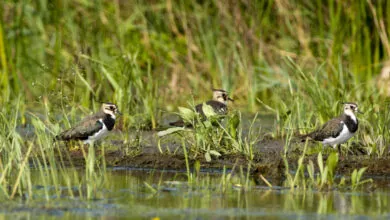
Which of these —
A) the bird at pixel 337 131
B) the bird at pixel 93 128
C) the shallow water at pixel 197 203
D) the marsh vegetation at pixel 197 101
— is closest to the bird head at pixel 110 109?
the bird at pixel 93 128

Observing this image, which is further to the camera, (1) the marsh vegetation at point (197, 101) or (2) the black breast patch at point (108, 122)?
(2) the black breast patch at point (108, 122)

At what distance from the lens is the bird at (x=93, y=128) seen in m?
9.35

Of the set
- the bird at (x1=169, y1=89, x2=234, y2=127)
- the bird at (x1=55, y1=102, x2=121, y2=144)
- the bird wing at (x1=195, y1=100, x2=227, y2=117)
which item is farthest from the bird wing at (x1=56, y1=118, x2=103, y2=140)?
the bird wing at (x1=195, y1=100, x2=227, y2=117)

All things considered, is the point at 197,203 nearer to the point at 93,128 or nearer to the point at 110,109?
the point at 93,128

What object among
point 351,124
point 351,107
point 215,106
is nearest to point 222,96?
point 215,106

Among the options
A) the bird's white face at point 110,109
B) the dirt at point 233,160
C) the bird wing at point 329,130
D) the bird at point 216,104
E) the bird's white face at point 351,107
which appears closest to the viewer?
the dirt at point 233,160

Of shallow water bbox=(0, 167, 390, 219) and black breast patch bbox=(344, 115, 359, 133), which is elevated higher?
black breast patch bbox=(344, 115, 359, 133)

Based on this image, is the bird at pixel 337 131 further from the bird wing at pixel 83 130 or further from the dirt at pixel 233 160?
the bird wing at pixel 83 130

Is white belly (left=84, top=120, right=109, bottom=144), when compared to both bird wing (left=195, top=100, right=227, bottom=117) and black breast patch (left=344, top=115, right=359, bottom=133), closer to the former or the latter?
bird wing (left=195, top=100, right=227, bottom=117)

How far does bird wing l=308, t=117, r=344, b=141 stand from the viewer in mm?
9055

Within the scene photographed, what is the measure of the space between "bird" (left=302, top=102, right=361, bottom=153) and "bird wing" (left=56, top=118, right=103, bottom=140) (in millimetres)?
2110

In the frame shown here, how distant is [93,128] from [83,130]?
211mm

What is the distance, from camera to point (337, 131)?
9.02 meters

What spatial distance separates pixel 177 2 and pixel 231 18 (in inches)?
45.9
